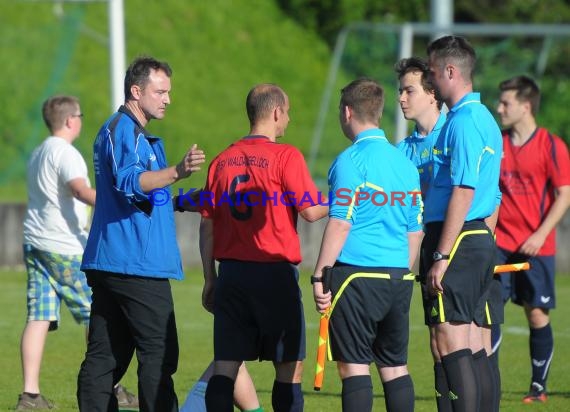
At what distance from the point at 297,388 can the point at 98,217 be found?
4.74 ft

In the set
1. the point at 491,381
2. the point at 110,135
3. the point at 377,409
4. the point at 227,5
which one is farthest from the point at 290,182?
the point at 227,5

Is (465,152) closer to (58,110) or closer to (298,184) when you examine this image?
(298,184)

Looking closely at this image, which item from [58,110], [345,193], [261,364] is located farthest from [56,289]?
[345,193]

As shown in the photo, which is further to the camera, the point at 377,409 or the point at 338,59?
the point at 338,59

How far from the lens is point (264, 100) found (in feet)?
21.6

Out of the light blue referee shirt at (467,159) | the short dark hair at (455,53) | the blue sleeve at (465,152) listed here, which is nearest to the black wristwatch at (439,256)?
the light blue referee shirt at (467,159)

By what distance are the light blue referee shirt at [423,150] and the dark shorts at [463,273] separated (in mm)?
411

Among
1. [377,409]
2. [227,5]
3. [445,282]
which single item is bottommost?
[377,409]

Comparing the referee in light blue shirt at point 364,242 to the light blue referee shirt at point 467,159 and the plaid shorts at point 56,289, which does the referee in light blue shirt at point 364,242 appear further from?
the plaid shorts at point 56,289

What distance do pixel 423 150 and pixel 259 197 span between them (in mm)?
1281

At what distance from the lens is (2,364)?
9.98 meters

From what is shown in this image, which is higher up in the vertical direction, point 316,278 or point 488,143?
point 488,143

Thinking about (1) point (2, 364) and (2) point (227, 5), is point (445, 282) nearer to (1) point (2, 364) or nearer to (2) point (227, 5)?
(1) point (2, 364)

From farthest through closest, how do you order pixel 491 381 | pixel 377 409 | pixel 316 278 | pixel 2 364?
pixel 2 364, pixel 377 409, pixel 491 381, pixel 316 278
